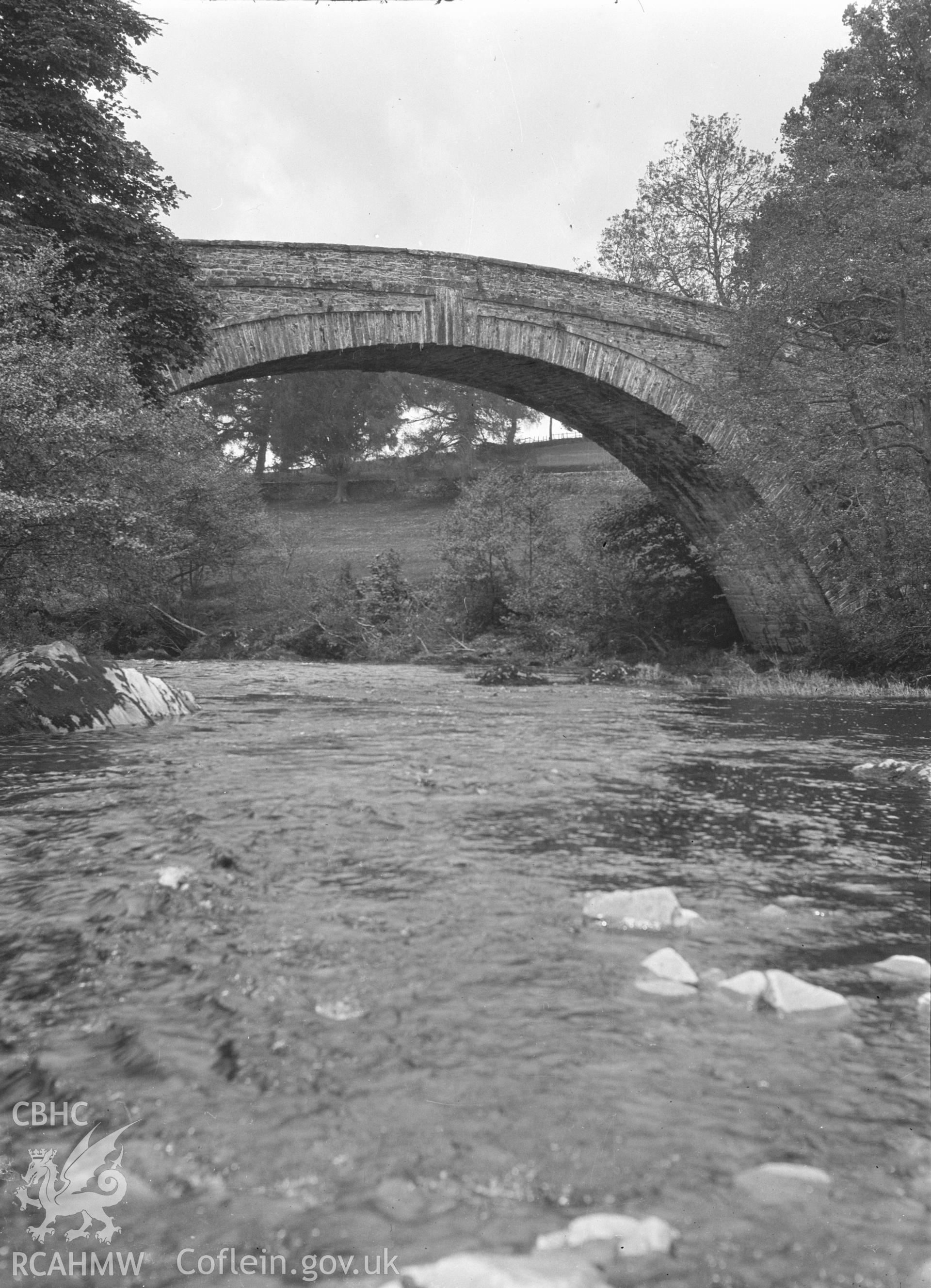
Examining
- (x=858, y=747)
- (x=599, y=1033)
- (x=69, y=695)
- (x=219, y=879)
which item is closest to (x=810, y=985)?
(x=599, y=1033)

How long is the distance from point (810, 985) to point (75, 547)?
1097 centimetres

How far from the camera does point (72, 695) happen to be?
26.2 ft

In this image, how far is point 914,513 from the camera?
13891 millimetres

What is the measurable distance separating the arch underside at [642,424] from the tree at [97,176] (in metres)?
1.40

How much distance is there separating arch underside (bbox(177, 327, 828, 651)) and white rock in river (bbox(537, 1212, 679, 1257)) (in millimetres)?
15877

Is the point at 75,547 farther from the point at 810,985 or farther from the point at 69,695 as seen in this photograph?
the point at 810,985

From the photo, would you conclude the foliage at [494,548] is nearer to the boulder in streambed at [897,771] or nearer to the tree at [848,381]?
the tree at [848,381]

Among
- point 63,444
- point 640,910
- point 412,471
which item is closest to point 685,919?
point 640,910

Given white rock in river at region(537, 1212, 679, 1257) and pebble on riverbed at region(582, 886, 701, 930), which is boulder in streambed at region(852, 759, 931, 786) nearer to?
pebble on riverbed at region(582, 886, 701, 930)

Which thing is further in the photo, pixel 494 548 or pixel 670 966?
pixel 494 548

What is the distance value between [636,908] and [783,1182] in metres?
1.27

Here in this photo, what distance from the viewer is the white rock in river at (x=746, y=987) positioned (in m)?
2.04

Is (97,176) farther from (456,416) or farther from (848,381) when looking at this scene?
(456,416)

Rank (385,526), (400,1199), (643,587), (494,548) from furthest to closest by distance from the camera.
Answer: (385,526), (494,548), (643,587), (400,1199)
